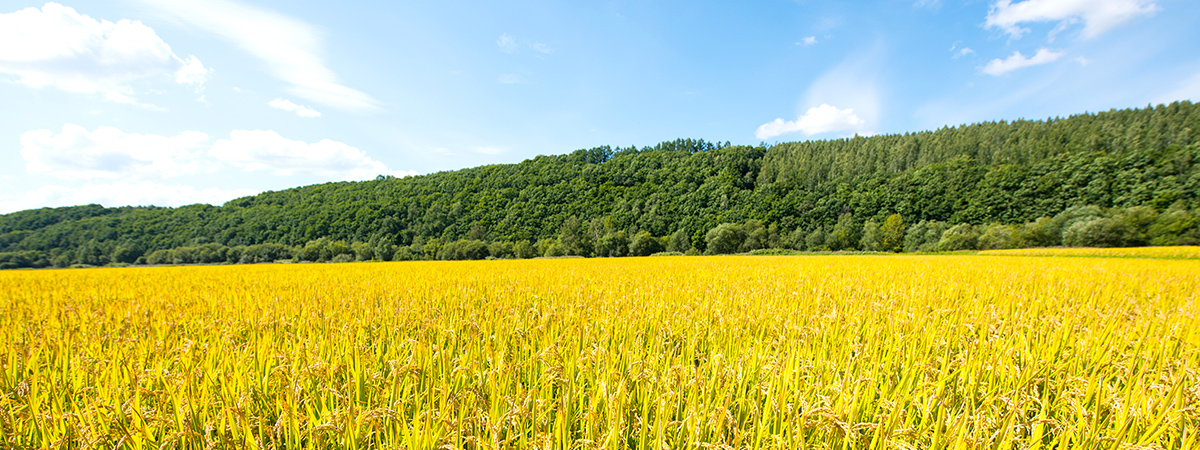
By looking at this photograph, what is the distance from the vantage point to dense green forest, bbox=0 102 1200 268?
5666cm

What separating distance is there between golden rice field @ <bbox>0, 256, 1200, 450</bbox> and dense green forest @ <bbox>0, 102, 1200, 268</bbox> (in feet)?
167

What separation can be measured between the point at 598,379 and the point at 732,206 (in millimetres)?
93194

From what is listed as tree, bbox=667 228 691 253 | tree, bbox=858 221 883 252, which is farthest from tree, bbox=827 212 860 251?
tree, bbox=667 228 691 253

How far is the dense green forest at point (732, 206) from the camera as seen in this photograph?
186 feet

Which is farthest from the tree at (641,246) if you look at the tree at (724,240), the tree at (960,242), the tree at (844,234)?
the tree at (960,242)

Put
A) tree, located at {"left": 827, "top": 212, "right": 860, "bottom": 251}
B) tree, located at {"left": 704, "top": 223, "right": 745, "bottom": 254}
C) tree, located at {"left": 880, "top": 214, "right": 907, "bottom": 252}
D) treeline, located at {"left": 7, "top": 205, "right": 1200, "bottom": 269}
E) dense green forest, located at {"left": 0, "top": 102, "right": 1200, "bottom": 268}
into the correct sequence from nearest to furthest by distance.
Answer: treeline, located at {"left": 7, "top": 205, "right": 1200, "bottom": 269} → dense green forest, located at {"left": 0, "top": 102, "right": 1200, "bottom": 268} → tree, located at {"left": 704, "top": 223, "right": 745, "bottom": 254} → tree, located at {"left": 880, "top": 214, "right": 907, "bottom": 252} → tree, located at {"left": 827, "top": 212, "right": 860, "bottom": 251}

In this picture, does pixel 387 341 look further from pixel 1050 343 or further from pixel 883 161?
pixel 883 161

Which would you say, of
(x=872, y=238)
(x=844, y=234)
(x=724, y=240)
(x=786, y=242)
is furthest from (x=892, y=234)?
(x=724, y=240)

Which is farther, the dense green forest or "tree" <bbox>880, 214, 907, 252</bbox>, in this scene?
"tree" <bbox>880, 214, 907, 252</bbox>

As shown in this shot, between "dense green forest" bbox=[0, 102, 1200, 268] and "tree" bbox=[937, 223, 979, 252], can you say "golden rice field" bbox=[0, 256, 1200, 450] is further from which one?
"tree" bbox=[937, 223, 979, 252]

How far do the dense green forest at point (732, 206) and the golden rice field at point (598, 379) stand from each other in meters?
50.9

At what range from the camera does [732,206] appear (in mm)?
90438

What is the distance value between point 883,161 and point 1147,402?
11865 cm

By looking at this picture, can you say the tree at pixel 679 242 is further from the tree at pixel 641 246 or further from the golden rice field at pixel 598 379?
the golden rice field at pixel 598 379
